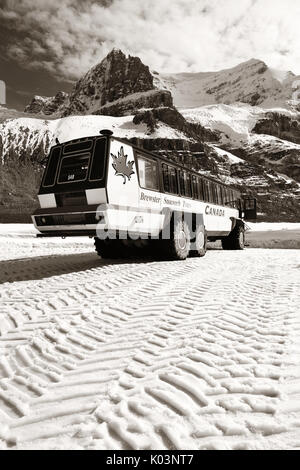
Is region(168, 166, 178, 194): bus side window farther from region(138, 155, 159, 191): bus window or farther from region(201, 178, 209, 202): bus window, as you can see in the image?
region(201, 178, 209, 202): bus window

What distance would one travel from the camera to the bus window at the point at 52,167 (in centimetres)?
801

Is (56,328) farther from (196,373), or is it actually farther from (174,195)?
(174,195)

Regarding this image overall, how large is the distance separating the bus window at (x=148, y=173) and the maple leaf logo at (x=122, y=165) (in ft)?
1.60

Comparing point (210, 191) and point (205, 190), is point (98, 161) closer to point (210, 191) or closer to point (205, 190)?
point (205, 190)

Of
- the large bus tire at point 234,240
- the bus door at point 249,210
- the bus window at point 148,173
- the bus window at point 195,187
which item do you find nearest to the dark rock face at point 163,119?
the bus door at point 249,210

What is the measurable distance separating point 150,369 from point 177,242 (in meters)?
6.91

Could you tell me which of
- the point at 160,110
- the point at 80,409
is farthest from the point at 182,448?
the point at 160,110

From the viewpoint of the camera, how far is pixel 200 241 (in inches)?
440

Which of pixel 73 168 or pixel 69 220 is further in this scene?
pixel 73 168

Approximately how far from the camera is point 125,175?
7.68 meters

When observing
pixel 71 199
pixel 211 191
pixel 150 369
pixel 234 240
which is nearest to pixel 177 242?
pixel 71 199

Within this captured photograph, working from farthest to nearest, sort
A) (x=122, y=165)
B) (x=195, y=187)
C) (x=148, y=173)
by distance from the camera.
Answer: (x=195, y=187)
(x=148, y=173)
(x=122, y=165)

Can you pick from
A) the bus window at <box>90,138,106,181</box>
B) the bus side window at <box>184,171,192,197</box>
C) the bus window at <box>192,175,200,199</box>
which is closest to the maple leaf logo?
the bus window at <box>90,138,106,181</box>

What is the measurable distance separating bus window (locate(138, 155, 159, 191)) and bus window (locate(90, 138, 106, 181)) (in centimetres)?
124
